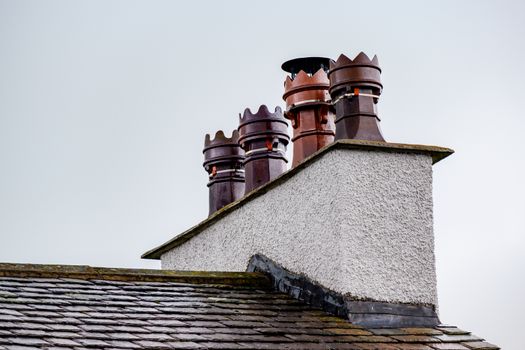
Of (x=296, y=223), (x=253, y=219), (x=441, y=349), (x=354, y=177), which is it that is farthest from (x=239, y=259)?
(x=441, y=349)

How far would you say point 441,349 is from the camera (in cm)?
771

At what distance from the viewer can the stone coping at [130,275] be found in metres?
8.03

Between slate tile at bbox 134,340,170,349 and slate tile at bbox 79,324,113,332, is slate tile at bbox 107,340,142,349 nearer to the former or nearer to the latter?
slate tile at bbox 134,340,170,349

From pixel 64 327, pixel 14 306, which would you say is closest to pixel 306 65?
pixel 14 306

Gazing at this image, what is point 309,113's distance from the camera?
985 centimetres

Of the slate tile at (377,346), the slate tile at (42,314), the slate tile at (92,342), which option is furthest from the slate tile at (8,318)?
the slate tile at (377,346)

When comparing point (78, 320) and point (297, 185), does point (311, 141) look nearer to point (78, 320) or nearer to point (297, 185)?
point (297, 185)

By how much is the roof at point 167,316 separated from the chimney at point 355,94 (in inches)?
59.3

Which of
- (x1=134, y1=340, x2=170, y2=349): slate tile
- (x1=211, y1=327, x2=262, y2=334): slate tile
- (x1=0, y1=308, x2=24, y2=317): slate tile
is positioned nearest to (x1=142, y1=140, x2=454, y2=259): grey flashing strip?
(x1=211, y1=327, x2=262, y2=334): slate tile

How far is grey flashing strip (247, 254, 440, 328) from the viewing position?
8.09 meters

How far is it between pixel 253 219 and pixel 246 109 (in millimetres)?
1204

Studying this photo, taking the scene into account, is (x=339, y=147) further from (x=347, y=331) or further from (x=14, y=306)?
(x=14, y=306)

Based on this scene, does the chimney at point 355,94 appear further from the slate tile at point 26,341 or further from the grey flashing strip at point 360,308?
the slate tile at point 26,341

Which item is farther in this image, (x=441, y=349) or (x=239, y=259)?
(x=239, y=259)
